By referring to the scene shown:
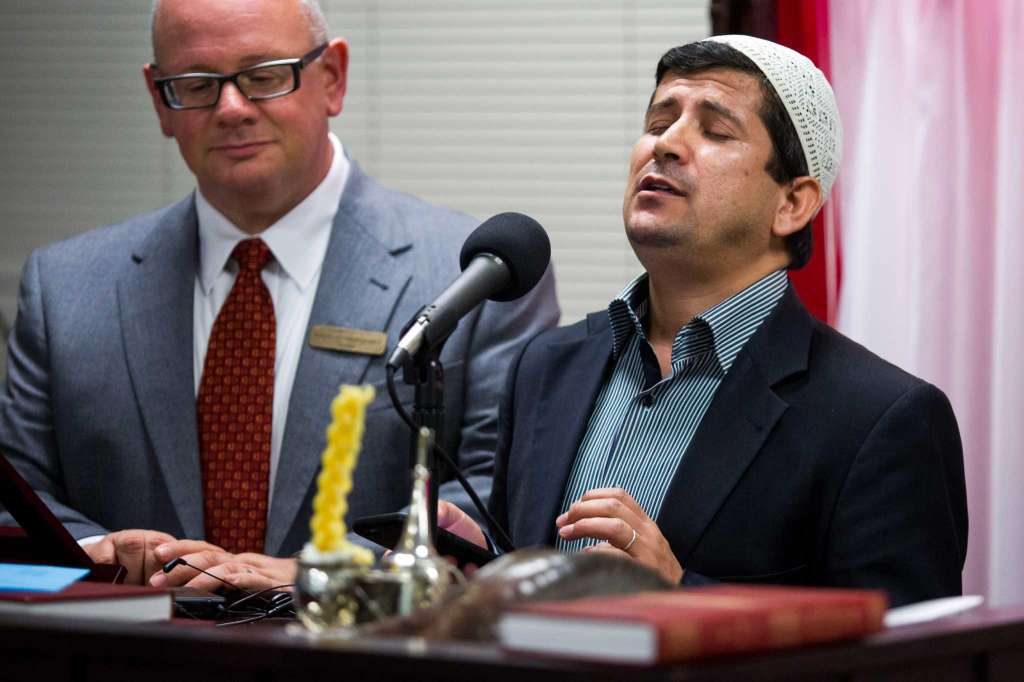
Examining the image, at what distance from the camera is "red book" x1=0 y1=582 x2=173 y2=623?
125 cm

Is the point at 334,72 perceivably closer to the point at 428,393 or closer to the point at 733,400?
the point at 733,400

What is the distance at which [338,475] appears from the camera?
1174mm

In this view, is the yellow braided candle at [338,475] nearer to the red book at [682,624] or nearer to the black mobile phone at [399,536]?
the red book at [682,624]

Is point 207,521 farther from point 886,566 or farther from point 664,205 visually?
point 886,566

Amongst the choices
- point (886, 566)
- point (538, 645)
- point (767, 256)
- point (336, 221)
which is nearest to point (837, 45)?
point (767, 256)

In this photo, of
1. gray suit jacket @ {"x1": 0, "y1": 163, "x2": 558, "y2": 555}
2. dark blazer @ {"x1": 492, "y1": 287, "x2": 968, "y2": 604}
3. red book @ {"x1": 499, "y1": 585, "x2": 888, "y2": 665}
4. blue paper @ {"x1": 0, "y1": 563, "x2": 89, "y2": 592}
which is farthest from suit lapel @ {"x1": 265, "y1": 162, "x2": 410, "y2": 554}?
red book @ {"x1": 499, "y1": 585, "x2": 888, "y2": 665}

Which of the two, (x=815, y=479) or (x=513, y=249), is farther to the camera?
Answer: (x=815, y=479)

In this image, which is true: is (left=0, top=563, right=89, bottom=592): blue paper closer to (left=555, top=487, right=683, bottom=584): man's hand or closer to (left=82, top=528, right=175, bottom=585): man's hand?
(left=555, top=487, right=683, bottom=584): man's hand

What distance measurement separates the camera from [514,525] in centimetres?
213

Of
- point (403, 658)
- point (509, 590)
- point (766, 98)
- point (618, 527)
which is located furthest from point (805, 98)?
point (403, 658)

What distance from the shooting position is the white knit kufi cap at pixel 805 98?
211cm

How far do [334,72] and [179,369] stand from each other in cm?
64

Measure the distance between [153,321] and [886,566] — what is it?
1.52m

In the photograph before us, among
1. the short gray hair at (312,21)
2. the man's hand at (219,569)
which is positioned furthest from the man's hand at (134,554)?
the short gray hair at (312,21)
